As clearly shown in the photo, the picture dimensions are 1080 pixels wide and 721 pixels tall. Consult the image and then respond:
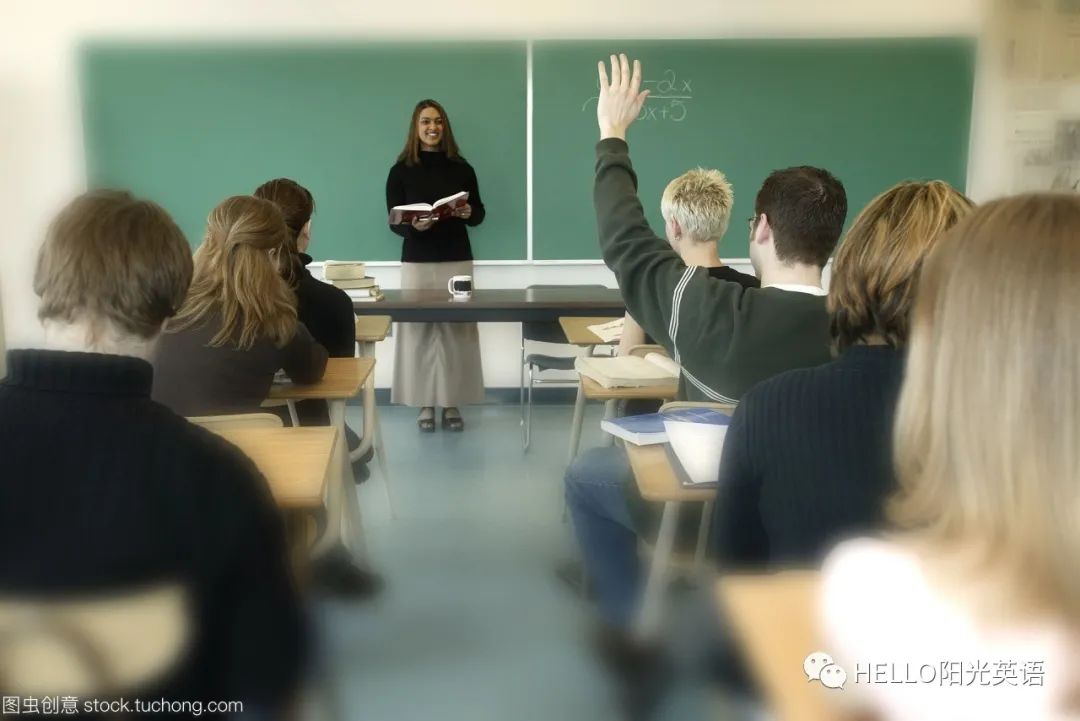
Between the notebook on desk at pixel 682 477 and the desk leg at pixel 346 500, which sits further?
the desk leg at pixel 346 500

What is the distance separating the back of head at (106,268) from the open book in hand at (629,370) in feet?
5.28

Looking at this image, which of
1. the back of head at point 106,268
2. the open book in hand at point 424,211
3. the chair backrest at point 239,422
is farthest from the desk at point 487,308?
the back of head at point 106,268

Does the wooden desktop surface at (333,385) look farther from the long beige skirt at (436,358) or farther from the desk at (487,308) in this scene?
the long beige skirt at (436,358)

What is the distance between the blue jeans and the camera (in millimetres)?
2252

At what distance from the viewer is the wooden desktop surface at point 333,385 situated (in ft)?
8.21

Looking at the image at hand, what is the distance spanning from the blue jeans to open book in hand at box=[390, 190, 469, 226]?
7.16 ft

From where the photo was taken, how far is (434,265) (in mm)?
4773

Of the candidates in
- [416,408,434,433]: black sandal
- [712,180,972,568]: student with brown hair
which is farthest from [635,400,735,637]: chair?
[416,408,434,433]: black sandal

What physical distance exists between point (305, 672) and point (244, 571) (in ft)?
0.68

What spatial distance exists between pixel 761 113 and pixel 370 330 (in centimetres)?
262

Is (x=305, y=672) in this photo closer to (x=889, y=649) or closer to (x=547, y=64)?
(x=889, y=649)

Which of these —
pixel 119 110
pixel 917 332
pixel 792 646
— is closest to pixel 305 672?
pixel 792 646

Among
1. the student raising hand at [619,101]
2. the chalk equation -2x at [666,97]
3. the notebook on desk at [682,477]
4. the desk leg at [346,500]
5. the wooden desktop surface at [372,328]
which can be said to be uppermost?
the chalk equation -2x at [666,97]

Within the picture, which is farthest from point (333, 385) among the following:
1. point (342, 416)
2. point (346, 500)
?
point (346, 500)
